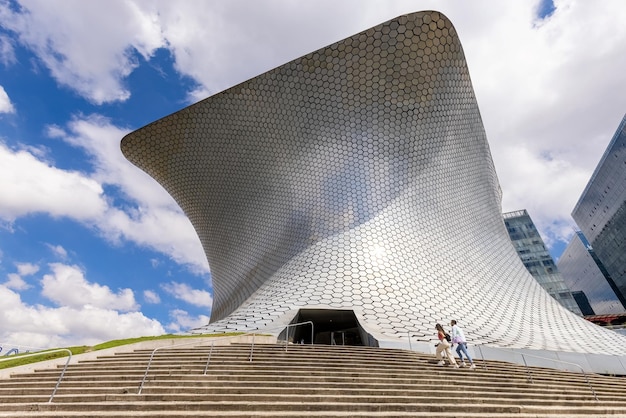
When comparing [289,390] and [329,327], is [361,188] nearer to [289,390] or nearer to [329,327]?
[329,327]

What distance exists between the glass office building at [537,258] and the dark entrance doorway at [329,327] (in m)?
27.1

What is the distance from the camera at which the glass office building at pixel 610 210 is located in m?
31.6

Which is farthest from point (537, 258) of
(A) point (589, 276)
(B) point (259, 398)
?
(B) point (259, 398)

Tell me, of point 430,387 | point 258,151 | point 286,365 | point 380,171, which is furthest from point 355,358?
point 258,151

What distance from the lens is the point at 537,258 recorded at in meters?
35.8

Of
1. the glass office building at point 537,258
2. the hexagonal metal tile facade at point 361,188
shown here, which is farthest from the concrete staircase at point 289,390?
the glass office building at point 537,258

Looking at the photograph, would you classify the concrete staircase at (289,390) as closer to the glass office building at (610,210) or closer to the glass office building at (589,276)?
the glass office building at (610,210)

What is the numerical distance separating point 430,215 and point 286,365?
1158 centimetres

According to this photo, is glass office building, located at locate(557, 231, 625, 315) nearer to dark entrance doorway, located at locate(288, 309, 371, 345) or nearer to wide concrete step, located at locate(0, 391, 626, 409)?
dark entrance doorway, located at locate(288, 309, 371, 345)

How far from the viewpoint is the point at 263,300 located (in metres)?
12.3

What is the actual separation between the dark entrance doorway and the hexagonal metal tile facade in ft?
1.23

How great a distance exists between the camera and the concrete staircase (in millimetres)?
3283

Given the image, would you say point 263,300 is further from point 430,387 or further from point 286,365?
point 430,387

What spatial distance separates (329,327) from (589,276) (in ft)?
164
